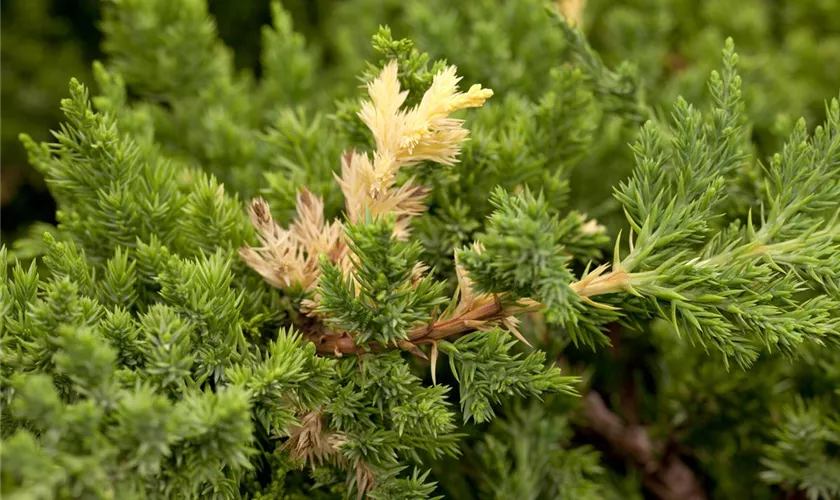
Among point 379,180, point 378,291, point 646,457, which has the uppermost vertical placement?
point 379,180

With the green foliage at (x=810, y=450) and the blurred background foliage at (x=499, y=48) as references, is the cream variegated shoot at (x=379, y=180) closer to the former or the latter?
the blurred background foliage at (x=499, y=48)

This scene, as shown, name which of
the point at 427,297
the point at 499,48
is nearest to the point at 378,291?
the point at 427,297

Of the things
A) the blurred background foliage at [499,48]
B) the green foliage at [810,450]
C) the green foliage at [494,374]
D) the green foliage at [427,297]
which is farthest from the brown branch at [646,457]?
the green foliage at [494,374]

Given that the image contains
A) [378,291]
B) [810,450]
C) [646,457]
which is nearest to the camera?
[378,291]

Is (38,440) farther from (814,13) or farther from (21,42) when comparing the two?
(814,13)

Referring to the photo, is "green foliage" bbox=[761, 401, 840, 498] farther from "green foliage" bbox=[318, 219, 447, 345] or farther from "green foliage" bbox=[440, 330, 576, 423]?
"green foliage" bbox=[318, 219, 447, 345]

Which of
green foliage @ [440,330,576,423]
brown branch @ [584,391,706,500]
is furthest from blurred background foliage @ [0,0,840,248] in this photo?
green foliage @ [440,330,576,423]

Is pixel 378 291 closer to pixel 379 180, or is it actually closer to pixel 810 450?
pixel 379 180

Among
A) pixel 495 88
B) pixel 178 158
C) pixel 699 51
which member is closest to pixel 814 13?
pixel 699 51
